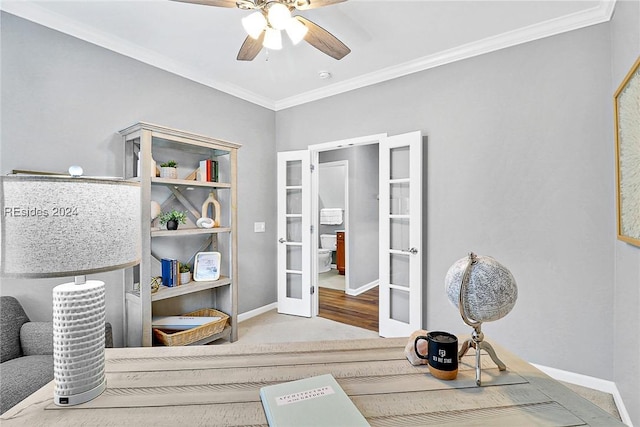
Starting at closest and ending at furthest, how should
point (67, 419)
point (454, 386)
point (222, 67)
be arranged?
point (67, 419) < point (454, 386) < point (222, 67)

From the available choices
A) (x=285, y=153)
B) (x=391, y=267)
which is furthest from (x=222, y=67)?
(x=391, y=267)

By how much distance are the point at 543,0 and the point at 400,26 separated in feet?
3.10

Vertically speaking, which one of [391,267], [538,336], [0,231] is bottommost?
[538,336]

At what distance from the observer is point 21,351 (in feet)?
5.96

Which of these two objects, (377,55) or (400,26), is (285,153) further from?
(400,26)

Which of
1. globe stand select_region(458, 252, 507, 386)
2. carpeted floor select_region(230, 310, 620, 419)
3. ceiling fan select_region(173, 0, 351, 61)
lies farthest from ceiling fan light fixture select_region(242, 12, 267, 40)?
carpeted floor select_region(230, 310, 620, 419)

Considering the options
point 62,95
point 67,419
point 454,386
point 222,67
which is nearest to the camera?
point 67,419

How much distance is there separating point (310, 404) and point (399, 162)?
2581 mm

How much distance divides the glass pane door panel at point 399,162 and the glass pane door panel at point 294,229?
1.31 m

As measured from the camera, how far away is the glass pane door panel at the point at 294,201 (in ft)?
12.4

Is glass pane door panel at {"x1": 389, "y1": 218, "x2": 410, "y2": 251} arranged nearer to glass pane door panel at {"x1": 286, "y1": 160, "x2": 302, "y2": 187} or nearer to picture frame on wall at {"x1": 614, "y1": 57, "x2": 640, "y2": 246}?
glass pane door panel at {"x1": 286, "y1": 160, "x2": 302, "y2": 187}

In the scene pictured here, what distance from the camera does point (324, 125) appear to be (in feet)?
11.9

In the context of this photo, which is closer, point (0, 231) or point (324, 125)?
point (0, 231)

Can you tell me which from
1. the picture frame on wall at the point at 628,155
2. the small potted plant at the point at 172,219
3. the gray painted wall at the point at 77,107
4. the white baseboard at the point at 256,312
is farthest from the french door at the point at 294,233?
the picture frame on wall at the point at 628,155
